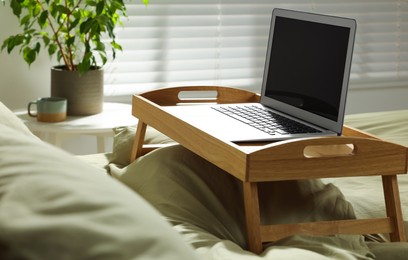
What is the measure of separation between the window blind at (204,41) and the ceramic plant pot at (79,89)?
581mm

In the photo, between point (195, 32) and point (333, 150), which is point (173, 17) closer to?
point (195, 32)

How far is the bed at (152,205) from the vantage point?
0.52m

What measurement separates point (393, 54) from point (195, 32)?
3.66ft

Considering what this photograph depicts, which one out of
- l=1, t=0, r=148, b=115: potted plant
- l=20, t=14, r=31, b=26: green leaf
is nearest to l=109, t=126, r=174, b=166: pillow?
l=1, t=0, r=148, b=115: potted plant

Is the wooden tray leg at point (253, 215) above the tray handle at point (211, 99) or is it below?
below

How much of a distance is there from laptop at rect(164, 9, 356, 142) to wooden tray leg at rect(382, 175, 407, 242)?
14 cm

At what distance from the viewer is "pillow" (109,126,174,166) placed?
6.46 feet

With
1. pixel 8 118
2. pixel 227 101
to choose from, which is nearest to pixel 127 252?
pixel 8 118

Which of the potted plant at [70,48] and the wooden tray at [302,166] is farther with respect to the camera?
the potted plant at [70,48]

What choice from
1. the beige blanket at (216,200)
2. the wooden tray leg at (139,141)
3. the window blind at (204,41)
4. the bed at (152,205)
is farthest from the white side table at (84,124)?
the beige blanket at (216,200)

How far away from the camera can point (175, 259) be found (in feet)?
1.78

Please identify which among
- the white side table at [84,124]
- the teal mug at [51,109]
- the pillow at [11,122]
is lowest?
the white side table at [84,124]

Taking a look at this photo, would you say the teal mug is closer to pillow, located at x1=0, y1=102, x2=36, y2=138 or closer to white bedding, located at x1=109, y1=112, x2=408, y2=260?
white bedding, located at x1=109, y1=112, x2=408, y2=260

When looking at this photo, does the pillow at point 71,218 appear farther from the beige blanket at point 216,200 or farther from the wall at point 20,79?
the wall at point 20,79
